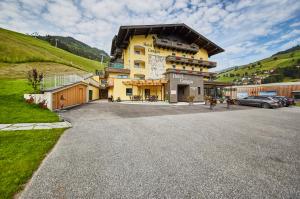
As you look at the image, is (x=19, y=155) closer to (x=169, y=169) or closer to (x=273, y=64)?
(x=169, y=169)

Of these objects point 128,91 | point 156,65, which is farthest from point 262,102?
point 128,91

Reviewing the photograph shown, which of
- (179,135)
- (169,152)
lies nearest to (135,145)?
(169,152)

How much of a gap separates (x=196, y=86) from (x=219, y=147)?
75.8 ft

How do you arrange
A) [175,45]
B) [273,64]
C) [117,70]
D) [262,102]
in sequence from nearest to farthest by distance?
[262,102]
[117,70]
[175,45]
[273,64]

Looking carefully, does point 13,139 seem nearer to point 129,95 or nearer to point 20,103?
point 20,103

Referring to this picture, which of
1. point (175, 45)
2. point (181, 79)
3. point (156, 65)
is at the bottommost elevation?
point (181, 79)

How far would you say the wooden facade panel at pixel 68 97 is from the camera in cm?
1289

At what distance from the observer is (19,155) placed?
3.87 metres

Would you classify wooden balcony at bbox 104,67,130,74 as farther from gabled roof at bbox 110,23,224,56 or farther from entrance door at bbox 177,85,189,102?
entrance door at bbox 177,85,189,102

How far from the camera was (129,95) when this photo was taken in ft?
88.3

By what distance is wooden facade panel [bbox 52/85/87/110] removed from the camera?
12891 mm

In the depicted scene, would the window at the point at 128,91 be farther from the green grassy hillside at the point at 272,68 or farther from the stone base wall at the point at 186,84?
the green grassy hillside at the point at 272,68

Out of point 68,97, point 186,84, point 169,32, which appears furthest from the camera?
point 169,32

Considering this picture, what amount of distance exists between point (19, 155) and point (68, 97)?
12.6m
